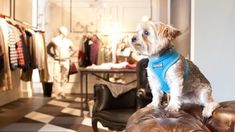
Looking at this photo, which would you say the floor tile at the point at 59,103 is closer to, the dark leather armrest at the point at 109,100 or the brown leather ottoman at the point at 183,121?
the dark leather armrest at the point at 109,100

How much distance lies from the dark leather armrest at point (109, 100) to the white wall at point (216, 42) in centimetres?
78

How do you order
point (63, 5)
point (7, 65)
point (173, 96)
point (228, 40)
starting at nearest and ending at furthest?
point (173, 96) → point (228, 40) → point (7, 65) → point (63, 5)

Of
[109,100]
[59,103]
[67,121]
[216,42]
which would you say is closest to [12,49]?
[67,121]

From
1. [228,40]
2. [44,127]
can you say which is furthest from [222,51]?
[44,127]

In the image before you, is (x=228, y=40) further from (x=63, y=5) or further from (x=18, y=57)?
(x=63, y=5)

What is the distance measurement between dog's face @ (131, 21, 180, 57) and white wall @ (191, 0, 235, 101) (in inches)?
71.7

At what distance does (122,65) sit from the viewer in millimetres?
5742

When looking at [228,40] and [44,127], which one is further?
[44,127]

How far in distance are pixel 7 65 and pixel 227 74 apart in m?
2.58

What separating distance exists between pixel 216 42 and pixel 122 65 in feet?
8.61

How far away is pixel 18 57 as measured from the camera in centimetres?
500

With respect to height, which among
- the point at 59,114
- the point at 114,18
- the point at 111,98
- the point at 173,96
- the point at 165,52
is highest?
the point at 114,18

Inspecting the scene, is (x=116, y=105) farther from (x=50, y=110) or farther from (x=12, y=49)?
(x=50, y=110)

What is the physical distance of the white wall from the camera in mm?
3256
